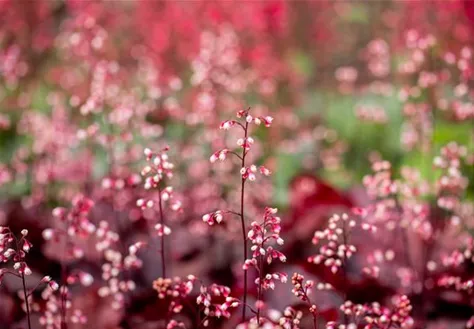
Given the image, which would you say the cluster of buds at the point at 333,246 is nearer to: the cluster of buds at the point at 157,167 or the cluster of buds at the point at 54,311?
the cluster of buds at the point at 157,167

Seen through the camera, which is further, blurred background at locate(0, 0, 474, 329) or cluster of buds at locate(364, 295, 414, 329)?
blurred background at locate(0, 0, 474, 329)

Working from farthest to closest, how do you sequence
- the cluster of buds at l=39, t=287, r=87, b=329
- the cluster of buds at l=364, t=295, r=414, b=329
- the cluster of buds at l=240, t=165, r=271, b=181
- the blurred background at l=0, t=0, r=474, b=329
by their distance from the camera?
1. the blurred background at l=0, t=0, r=474, b=329
2. the cluster of buds at l=39, t=287, r=87, b=329
3. the cluster of buds at l=364, t=295, r=414, b=329
4. the cluster of buds at l=240, t=165, r=271, b=181

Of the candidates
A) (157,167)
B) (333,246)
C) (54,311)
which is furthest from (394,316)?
(54,311)

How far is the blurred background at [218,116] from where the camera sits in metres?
2.23

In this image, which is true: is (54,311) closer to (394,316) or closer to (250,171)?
(250,171)

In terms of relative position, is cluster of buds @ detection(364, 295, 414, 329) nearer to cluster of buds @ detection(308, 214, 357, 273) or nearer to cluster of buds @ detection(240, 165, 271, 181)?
cluster of buds @ detection(308, 214, 357, 273)

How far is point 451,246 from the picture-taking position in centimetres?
255

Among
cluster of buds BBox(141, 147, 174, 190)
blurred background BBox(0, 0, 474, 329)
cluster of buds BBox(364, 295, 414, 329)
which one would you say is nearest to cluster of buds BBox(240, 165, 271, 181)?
cluster of buds BBox(141, 147, 174, 190)

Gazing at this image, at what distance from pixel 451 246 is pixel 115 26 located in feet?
11.8

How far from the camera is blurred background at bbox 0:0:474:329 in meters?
2.23

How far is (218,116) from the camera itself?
3348 mm

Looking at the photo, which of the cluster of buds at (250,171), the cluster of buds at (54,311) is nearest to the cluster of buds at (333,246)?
the cluster of buds at (250,171)

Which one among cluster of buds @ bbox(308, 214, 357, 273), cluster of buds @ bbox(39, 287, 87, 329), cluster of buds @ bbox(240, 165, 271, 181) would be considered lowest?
cluster of buds @ bbox(39, 287, 87, 329)

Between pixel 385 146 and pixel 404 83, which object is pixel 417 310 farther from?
pixel 404 83
